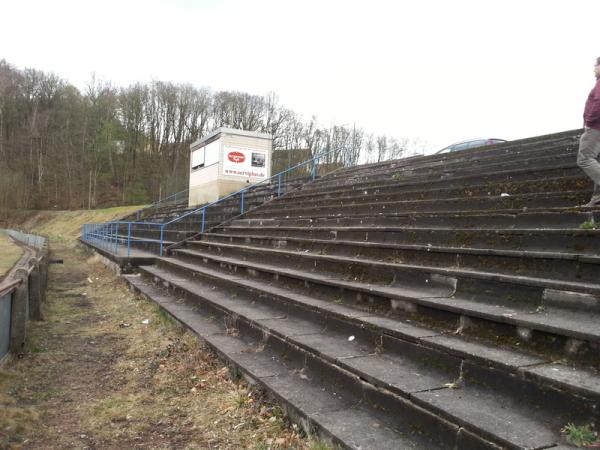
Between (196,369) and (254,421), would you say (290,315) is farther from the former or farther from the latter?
(254,421)

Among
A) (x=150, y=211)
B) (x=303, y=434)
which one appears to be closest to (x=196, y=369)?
(x=303, y=434)

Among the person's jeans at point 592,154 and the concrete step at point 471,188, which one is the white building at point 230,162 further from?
the person's jeans at point 592,154

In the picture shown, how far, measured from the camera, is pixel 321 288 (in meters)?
5.45

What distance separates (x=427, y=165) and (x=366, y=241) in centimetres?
417

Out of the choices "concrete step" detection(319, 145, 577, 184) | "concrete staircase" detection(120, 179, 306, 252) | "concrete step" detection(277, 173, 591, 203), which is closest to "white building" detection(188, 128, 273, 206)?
"concrete staircase" detection(120, 179, 306, 252)

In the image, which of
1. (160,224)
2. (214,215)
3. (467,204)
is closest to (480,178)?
(467,204)

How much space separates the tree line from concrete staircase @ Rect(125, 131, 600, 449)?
38.5 metres

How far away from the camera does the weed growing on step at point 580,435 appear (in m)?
2.11

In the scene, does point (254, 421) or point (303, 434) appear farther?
point (254, 421)

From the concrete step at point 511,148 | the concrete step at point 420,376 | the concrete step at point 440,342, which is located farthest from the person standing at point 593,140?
the concrete step at point 511,148

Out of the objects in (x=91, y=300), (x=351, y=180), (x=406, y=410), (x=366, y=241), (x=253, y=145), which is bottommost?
(x=91, y=300)

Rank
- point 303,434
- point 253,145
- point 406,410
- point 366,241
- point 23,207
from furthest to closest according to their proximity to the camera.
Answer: point 23,207 < point 253,145 < point 366,241 < point 303,434 < point 406,410

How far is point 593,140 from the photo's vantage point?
439 centimetres

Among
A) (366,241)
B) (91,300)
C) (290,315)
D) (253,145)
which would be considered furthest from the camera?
(253,145)
